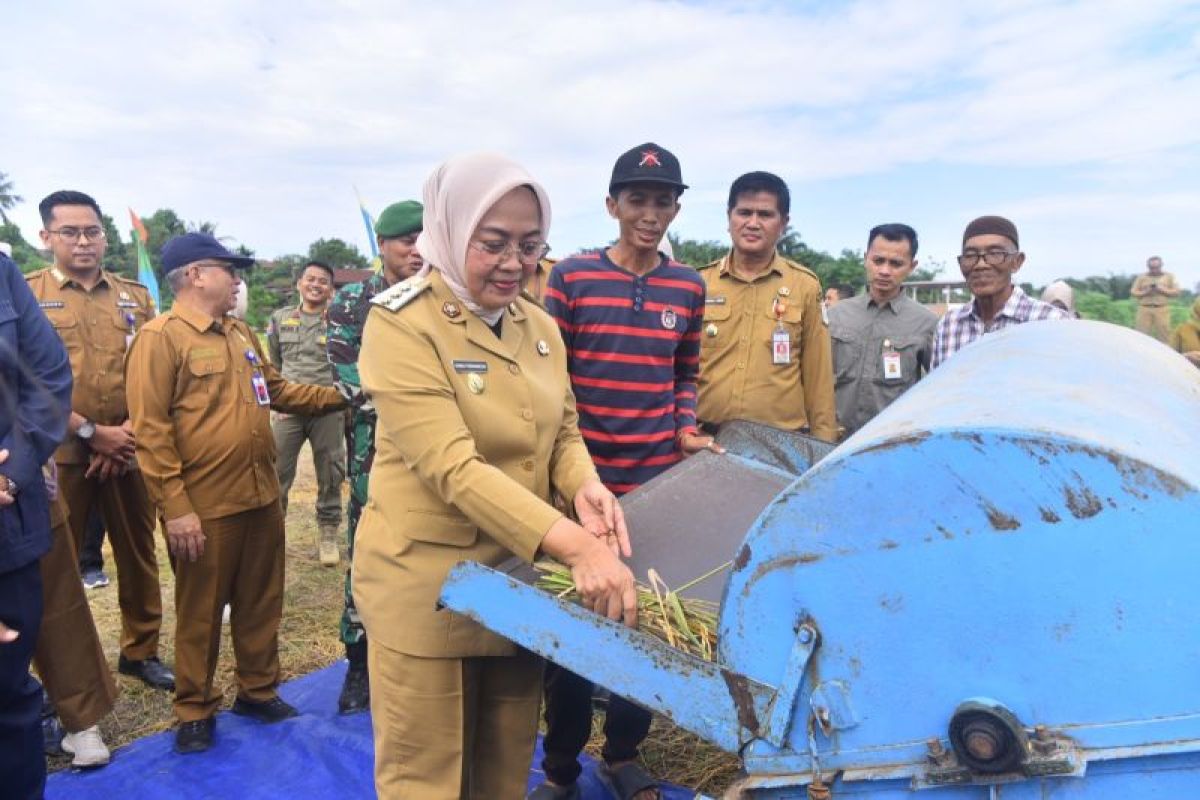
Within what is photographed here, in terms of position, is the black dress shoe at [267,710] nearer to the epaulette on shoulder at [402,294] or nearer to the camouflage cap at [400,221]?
the camouflage cap at [400,221]

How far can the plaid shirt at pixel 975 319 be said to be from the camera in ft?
12.8

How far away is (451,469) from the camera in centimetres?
191

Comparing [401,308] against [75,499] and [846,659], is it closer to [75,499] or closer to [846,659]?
[846,659]

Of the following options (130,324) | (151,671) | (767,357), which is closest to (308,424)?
(130,324)

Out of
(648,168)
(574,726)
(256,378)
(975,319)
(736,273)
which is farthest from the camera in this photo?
(736,273)

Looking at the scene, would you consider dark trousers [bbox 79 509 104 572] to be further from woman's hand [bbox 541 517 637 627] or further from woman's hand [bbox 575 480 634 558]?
woman's hand [bbox 541 517 637 627]

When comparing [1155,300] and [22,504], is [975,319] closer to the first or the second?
[22,504]

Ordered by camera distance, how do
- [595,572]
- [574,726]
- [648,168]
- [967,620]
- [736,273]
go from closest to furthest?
[967,620] → [595,572] → [574,726] → [648,168] → [736,273]

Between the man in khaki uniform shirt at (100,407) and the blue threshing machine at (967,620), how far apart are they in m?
3.50

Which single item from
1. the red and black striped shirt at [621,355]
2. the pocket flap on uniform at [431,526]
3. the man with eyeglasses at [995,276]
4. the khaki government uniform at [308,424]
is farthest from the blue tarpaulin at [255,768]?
the khaki government uniform at [308,424]

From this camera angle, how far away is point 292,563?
6500 millimetres

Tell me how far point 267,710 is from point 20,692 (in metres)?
1.34

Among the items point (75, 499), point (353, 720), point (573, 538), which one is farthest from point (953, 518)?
point (75, 499)

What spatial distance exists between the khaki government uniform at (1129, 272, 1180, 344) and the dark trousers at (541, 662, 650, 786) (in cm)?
1257
